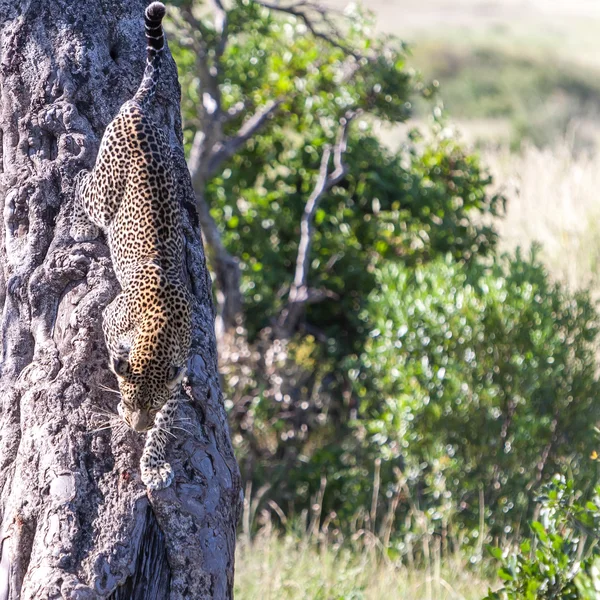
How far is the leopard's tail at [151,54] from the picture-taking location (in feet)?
11.4

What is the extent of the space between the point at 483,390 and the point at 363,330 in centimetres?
144

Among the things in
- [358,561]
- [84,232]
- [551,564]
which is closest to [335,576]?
[358,561]

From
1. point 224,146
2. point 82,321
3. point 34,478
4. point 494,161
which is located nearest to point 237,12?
point 224,146

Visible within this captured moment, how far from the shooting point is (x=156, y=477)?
317 cm

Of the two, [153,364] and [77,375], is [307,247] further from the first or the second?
[77,375]

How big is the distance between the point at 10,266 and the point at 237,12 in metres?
3.92

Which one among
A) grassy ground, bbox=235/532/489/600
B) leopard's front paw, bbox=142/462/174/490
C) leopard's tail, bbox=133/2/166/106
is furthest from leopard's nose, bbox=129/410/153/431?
grassy ground, bbox=235/532/489/600

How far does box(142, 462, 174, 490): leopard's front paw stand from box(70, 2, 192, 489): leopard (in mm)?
123

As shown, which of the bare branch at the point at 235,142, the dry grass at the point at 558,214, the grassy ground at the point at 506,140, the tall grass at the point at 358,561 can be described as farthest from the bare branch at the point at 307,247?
the dry grass at the point at 558,214

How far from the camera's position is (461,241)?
A: 7.64m

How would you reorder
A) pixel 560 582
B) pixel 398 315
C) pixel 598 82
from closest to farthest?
pixel 560 582, pixel 398 315, pixel 598 82

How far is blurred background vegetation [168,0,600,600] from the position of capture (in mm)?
5914

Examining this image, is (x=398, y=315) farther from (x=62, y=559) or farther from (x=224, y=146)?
(x=62, y=559)

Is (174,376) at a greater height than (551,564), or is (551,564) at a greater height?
(174,376)
